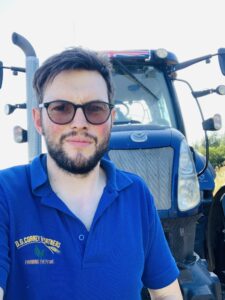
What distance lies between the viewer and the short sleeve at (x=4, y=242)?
60.8 inches

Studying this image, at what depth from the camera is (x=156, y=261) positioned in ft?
6.43

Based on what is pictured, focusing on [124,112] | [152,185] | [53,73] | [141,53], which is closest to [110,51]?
[141,53]

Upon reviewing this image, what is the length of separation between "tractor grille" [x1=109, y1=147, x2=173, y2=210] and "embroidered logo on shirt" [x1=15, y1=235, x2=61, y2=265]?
195cm

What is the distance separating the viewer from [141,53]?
14.1 ft

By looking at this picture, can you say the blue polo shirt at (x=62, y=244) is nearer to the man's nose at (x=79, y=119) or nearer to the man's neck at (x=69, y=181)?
the man's neck at (x=69, y=181)

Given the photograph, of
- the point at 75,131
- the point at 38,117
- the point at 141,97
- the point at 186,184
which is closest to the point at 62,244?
the point at 75,131

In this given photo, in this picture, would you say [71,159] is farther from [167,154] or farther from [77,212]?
[167,154]

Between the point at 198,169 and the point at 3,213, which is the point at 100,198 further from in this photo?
the point at 198,169

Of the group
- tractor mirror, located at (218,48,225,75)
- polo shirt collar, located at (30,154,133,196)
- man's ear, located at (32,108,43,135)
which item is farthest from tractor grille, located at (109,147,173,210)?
man's ear, located at (32,108,43,135)

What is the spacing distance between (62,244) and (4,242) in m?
0.20

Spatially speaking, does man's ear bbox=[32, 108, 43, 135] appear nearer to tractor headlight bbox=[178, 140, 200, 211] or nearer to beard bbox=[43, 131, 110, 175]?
beard bbox=[43, 131, 110, 175]

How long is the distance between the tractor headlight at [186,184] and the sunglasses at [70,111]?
1722mm

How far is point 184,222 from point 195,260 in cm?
29

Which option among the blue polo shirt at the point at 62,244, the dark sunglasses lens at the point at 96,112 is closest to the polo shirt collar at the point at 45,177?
the blue polo shirt at the point at 62,244
